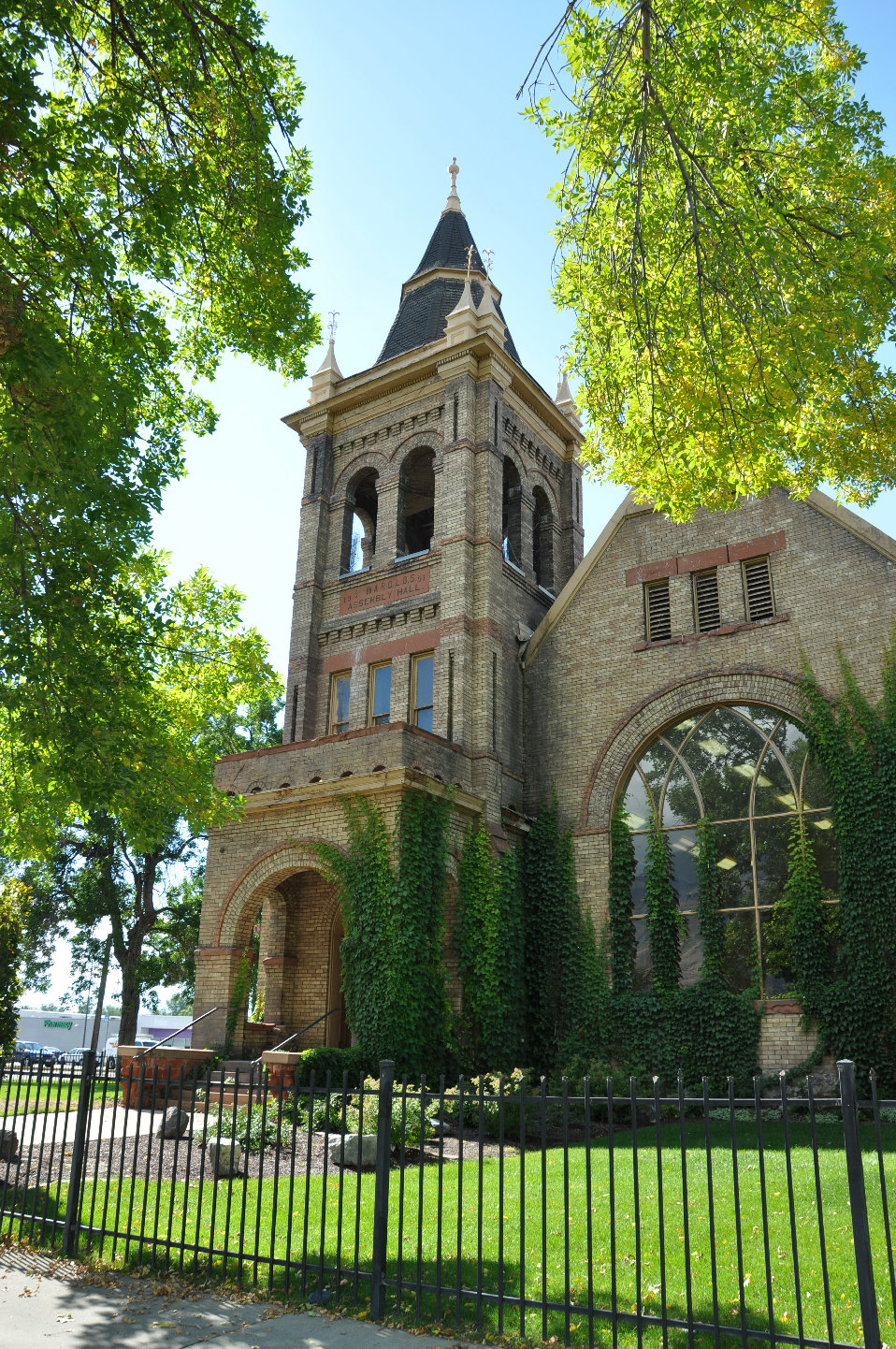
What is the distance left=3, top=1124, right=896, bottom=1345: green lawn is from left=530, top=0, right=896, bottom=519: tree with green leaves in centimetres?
711

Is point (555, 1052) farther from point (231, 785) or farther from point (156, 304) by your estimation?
point (156, 304)

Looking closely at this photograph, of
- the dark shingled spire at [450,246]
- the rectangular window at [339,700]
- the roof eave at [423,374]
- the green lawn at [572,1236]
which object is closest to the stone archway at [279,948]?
the rectangular window at [339,700]

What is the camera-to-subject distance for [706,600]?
19.3 meters

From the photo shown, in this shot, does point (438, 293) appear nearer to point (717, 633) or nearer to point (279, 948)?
point (717, 633)

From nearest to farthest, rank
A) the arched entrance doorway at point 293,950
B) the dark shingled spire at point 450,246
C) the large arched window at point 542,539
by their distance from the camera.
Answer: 1. the arched entrance doorway at point 293,950
2. the large arched window at point 542,539
3. the dark shingled spire at point 450,246

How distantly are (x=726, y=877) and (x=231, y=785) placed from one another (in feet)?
30.4

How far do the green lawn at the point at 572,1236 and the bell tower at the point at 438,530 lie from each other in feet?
31.0

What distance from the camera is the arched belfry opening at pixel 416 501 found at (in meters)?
22.8

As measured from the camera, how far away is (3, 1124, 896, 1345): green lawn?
21.0 feet

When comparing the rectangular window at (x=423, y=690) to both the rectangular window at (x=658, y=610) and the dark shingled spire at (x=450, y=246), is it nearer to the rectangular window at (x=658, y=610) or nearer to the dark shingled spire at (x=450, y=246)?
the rectangular window at (x=658, y=610)

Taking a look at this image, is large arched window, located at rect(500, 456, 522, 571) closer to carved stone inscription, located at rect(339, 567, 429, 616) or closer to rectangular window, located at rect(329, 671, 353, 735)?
carved stone inscription, located at rect(339, 567, 429, 616)

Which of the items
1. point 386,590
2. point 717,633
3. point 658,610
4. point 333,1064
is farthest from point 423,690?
point 333,1064

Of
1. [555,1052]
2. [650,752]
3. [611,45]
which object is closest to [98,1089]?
[555,1052]

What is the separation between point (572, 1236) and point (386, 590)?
50.9 ft
